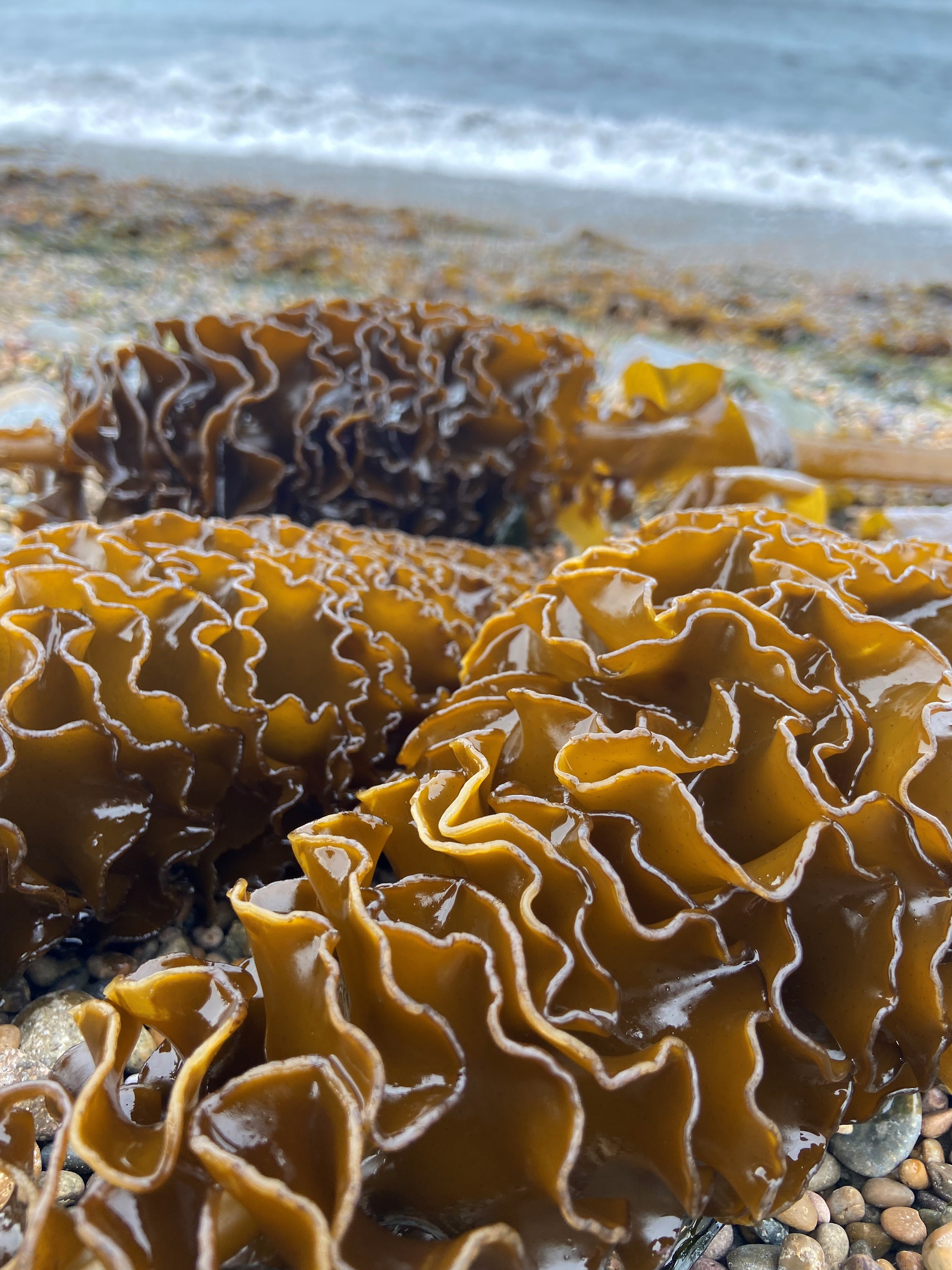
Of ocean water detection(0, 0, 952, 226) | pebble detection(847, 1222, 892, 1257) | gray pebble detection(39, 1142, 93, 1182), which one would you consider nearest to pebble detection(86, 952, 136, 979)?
gray pebble detection(39, 1142, 93, 1182)

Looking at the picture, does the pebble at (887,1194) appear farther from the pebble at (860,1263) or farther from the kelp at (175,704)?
the kelp at (175,704)

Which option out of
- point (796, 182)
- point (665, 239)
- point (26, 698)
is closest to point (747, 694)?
point (26, 698)

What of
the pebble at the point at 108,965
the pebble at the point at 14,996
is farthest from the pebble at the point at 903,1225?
the pebble at the point at 14,996

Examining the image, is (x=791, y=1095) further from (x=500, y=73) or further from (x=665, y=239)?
(x=500, y=73)

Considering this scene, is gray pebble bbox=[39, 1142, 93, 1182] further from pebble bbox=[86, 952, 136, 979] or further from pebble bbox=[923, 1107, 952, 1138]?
pebble bbox=[923, 1107, 952, 1138]

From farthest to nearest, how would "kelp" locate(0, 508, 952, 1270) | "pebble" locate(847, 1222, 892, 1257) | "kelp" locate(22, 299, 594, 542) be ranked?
"kelp" locate(22, 299, 594, 542) < "pebble" locate(847, 1222, 892, 1257) < "kelp" locate(0, 508, 952, 1270)

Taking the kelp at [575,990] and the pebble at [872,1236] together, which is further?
the pebble at [872,1236]
